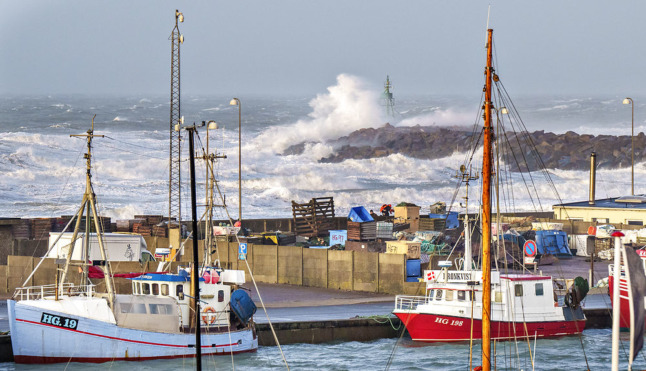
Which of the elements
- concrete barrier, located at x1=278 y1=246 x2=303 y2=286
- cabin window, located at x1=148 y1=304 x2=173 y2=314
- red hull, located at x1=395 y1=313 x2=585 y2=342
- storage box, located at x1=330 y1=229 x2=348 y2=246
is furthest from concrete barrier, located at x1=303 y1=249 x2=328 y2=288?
cabin window, located at x1=148 y1=304 x2=173 y2=314

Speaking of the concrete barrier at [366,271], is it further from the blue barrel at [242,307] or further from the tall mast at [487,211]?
the tall mast at [487,211]

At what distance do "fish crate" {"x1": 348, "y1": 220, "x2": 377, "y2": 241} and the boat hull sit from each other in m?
19.1

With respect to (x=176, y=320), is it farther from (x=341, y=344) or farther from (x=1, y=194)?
(x=1, y=194)

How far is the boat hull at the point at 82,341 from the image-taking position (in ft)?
99.1

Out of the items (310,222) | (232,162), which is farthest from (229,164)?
(310,222)

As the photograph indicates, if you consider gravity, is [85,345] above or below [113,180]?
below

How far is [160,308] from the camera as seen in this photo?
32.1m

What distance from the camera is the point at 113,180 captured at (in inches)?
4764

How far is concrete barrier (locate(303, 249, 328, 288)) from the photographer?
43.9 meters

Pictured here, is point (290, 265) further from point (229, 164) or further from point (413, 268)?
point (229, 164)

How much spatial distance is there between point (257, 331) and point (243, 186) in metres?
88.3

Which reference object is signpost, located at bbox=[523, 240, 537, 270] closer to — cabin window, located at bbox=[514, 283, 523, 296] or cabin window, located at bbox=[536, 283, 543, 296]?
cabin window, located at bbox=[536, 283, 543, 296]

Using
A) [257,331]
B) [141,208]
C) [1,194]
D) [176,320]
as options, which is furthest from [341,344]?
[1,194]

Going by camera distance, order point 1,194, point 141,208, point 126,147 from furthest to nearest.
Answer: point 126,147
point 1,194
point 141,208
